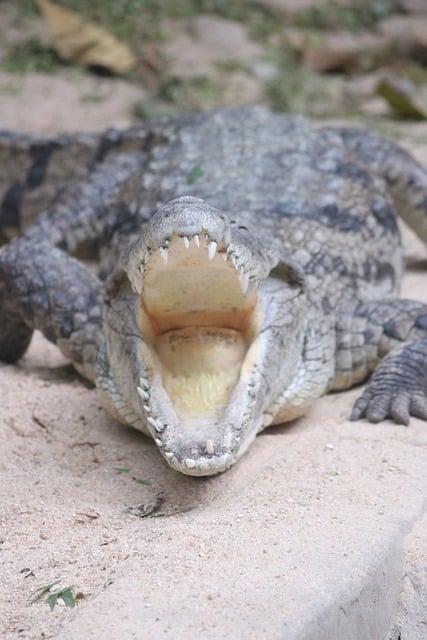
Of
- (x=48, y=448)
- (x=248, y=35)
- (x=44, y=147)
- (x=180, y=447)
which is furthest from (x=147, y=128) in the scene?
(x=248, y=35)

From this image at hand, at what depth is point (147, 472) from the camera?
3805mm

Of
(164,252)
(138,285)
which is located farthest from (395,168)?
(164,252)

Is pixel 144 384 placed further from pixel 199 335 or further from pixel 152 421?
pixel 199 335

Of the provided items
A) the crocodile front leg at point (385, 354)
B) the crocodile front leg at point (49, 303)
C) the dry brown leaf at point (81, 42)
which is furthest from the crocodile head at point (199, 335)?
the dry brown leaf at point (81, 42)

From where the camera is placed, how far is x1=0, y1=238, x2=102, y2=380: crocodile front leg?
4.83 m

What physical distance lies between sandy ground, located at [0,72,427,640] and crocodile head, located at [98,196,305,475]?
0.17 metres

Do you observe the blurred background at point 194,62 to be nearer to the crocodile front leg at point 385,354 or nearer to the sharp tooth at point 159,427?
the crocodile front leg at point 385,354

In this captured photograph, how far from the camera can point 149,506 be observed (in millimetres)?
3510

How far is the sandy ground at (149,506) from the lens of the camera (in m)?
2.68

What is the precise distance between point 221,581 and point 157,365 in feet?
3.83

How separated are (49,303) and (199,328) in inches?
50.1

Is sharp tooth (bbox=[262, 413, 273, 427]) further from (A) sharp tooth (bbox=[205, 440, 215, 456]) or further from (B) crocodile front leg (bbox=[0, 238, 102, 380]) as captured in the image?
(B) crocodile front leg (bbox=[0, 238, 102, 380])

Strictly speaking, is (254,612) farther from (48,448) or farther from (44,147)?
(44,147)

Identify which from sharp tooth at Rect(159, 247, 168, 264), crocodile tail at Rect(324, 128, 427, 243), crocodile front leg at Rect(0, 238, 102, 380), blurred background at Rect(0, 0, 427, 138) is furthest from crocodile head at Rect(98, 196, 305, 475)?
blurred background at Rect(0, 0, 427, 138)
